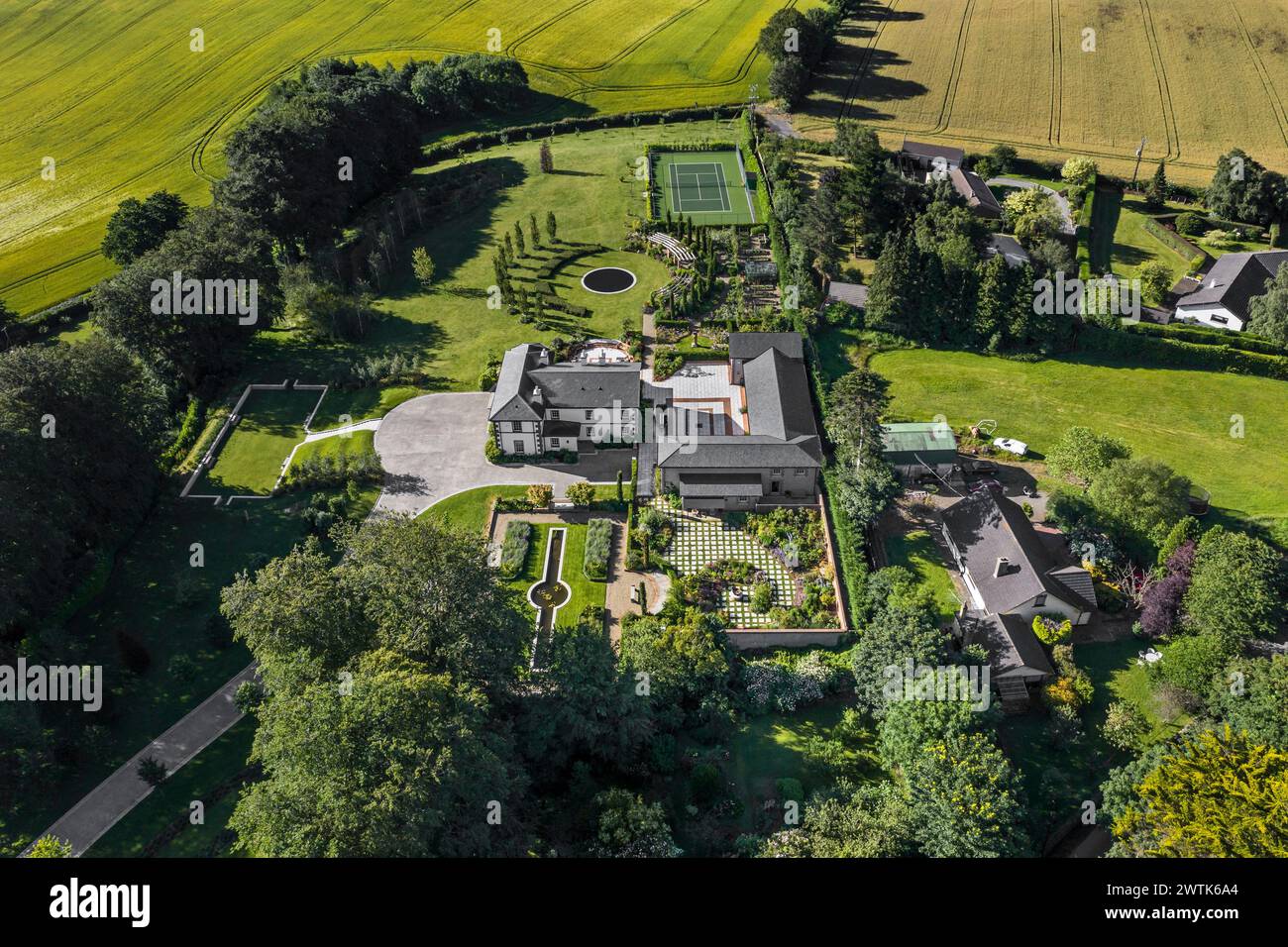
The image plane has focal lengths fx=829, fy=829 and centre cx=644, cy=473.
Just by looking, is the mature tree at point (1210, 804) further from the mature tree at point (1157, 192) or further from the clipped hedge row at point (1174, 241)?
the mature tree at point (1157, 192)

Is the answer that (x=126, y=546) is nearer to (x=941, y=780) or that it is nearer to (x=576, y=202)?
(x=941, y=780)

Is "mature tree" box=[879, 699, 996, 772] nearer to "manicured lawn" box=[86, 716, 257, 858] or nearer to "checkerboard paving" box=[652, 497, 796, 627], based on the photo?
"checkerboard paving" box=[652, 497, 796, 627]

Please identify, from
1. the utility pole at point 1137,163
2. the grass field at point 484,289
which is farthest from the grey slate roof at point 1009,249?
the grass field at point 484,289

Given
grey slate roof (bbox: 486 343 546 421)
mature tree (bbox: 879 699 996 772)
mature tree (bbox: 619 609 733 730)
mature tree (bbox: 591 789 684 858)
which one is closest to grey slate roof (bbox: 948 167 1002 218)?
grey slate roof (bbox: 486 343 546 421)

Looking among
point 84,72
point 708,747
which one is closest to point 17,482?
point 708,747

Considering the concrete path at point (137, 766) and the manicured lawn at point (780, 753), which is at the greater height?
the concrete path at point (137, 766)
